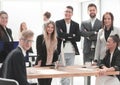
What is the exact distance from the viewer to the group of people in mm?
3004

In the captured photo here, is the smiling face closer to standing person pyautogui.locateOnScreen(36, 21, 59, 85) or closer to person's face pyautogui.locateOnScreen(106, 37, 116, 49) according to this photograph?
standing person pyautogui.locateOnScreen(36, 21, 59, 85)

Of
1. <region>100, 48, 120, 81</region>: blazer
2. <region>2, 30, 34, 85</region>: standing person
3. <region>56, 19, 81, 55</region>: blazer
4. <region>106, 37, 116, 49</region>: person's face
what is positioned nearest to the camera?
<region>2, 30, 34, 85</region>: standing person

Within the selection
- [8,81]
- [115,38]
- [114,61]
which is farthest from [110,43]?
[8,81]

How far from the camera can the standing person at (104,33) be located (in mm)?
4395

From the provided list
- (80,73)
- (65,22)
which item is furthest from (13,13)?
(80,73)

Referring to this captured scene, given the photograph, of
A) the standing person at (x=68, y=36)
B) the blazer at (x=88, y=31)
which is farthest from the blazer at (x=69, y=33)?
the blazer at (x=88, y=31)

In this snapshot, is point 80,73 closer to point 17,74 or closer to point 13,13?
point 17,74

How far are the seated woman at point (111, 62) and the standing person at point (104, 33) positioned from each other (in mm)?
325

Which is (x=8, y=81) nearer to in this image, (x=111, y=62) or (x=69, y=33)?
(x=111, y=62)

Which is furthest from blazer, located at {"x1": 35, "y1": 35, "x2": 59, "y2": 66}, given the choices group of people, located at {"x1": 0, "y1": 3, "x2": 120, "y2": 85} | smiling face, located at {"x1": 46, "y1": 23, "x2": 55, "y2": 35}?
smiling face, located at {"x1": 46, "y1": 23, "x2": 55, "y2": 35}

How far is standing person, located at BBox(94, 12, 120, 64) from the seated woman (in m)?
0.32

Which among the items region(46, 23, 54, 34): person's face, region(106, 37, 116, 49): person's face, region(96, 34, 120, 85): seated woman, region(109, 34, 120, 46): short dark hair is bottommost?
region(96, 34, 120, 85): seated woman

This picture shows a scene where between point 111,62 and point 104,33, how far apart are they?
612mm

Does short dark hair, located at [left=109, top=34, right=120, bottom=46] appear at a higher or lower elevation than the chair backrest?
Answer: higher
